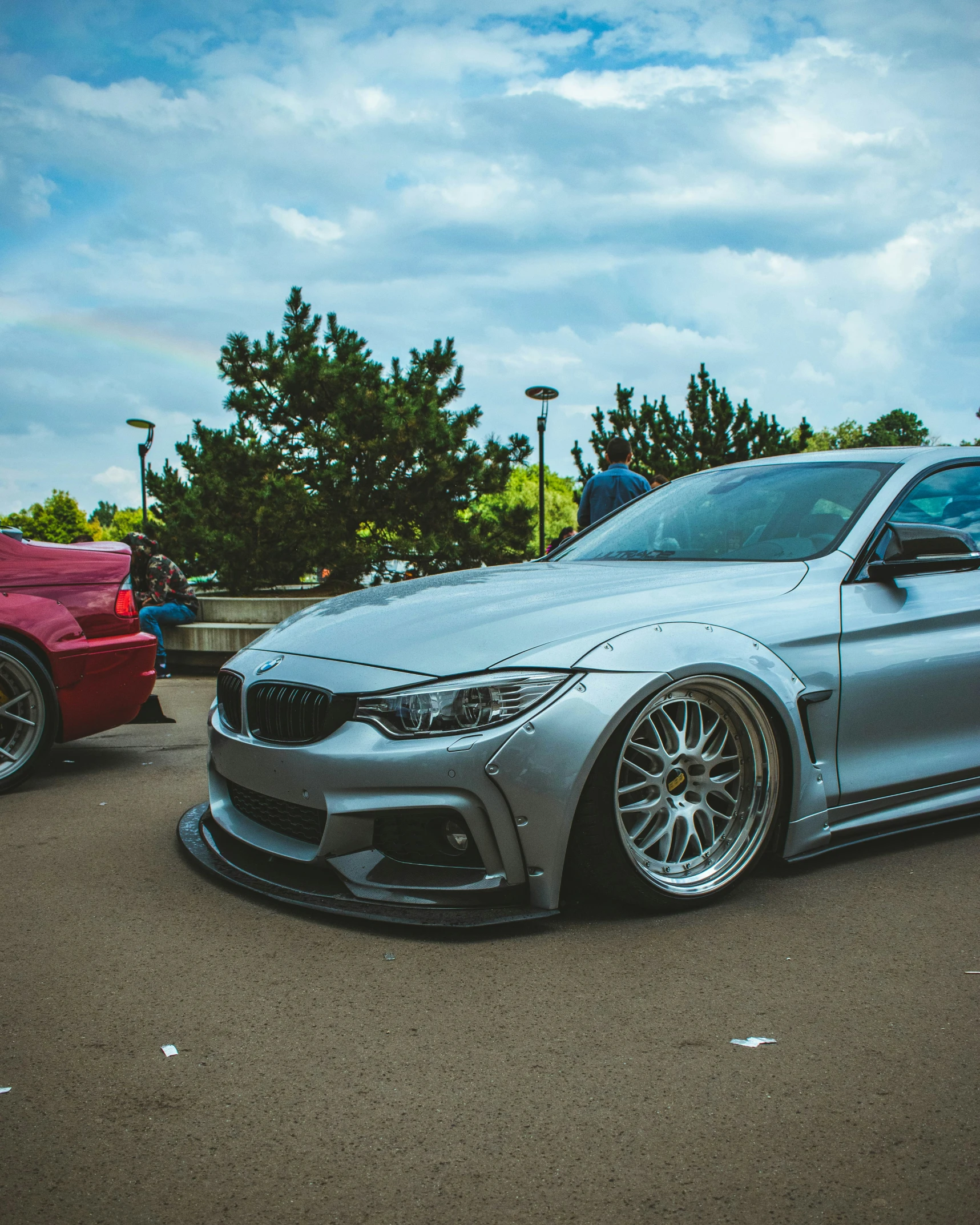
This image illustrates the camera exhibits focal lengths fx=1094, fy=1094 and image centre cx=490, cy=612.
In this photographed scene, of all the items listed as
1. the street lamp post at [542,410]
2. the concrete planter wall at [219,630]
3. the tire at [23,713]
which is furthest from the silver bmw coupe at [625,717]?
the street lamp post at [542,410]

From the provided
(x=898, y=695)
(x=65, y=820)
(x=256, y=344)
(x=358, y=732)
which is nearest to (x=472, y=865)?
(x=358, y=732)

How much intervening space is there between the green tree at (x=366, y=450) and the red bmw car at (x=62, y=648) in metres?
10.5

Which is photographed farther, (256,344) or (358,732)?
(256,344)

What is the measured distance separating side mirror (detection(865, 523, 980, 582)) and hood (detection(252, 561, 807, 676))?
0.27m

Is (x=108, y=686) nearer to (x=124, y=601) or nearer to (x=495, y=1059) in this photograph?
(x=124, y=601)

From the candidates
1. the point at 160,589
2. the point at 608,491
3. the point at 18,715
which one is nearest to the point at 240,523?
the point at 160,589

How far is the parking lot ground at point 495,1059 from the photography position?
1884 mm

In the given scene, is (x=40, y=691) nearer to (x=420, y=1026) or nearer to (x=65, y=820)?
(x=65, y=820)

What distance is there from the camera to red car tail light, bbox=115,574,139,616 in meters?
A: 5.42

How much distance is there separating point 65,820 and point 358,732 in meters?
2.07

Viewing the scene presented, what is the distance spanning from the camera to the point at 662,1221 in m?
1.80

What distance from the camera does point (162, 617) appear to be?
10.9m

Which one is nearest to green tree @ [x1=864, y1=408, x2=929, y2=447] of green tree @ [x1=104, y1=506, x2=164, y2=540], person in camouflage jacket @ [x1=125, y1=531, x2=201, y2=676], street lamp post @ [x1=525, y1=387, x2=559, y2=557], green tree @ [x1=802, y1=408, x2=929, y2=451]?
green tree @ [x1=802, y1=408, x2=929, y2=451]

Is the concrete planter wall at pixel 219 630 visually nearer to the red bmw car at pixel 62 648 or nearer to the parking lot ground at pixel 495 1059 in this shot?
the red bmw car at pixel 62 648
